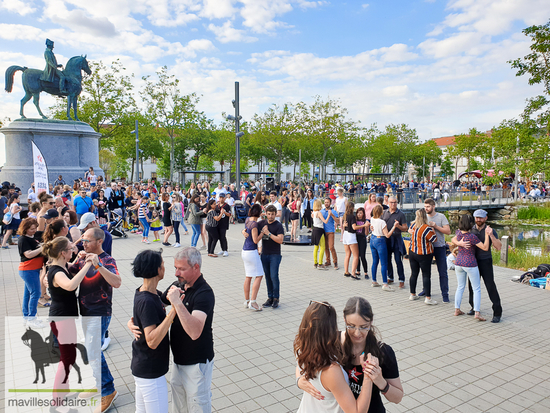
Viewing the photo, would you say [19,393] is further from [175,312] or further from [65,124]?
[65,124]

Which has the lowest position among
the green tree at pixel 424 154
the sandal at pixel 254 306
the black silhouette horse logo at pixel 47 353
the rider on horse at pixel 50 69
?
the sandal at pixel 254 306

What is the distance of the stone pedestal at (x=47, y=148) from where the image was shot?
21.0m

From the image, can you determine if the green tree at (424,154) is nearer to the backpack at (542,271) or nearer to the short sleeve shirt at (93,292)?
the backpack at (542,271)

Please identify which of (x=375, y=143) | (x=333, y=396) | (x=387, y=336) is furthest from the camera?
(x=375, y=143)

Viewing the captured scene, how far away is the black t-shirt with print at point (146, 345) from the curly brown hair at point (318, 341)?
1.10 metres

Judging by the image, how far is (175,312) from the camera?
8.93 ft

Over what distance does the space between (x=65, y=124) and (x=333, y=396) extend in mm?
24168

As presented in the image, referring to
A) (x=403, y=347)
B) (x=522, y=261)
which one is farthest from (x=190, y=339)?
(x=522, y=261)

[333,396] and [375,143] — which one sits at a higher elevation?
[375,143]

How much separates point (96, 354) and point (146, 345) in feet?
4.82

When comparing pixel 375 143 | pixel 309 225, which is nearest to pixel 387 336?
pixel 309 225

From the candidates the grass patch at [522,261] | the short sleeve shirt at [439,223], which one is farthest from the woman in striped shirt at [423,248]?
the grass patch at [522,261]

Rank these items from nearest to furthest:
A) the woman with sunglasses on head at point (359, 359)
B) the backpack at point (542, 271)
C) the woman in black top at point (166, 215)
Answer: the woman with sunglasses on head at point (359, 359) < the backpack at point (542, 271) < the woman in black top at point (166, 215)

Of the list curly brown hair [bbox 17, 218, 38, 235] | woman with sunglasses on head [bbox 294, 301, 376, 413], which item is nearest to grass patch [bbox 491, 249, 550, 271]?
woman with sunglasses on head [bbox 294, 301, 376, 413]
